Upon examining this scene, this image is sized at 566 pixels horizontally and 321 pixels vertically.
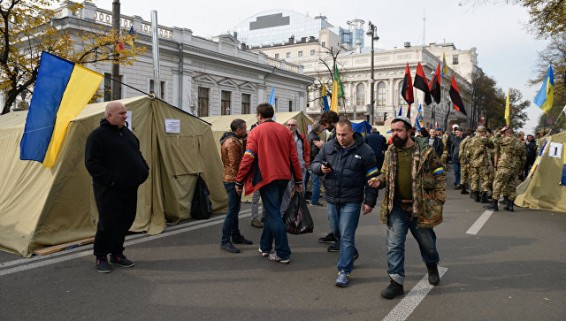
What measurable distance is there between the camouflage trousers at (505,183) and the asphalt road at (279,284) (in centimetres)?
252

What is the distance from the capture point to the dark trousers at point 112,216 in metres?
4.54

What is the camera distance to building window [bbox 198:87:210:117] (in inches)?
1159

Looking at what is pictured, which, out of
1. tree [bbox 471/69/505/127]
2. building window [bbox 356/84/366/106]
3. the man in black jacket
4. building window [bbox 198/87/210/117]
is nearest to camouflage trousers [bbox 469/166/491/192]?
the man in black jacket

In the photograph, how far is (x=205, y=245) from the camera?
5.78 metres

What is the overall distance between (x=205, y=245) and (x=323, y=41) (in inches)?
3413

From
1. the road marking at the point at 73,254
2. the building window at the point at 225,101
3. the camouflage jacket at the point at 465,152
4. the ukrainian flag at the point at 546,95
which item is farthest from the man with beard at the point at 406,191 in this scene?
the building window at the point at 225,101

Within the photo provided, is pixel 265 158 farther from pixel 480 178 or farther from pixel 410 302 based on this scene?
pixel 480 178

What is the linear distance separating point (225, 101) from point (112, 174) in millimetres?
27860

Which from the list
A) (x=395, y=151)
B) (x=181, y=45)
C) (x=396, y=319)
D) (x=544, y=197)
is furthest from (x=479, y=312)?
(x=181, y=45)

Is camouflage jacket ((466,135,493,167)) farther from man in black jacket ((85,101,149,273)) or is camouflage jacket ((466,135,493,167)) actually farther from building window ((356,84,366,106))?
building window ((356,84,366,106))

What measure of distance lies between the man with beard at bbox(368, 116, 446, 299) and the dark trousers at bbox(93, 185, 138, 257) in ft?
8.92

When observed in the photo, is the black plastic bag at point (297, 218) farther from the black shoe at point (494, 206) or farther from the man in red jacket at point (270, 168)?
the black shoe at point (494, 206)

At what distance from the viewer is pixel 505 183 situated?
879cm

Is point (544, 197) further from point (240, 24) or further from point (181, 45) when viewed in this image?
point (240, 24)
